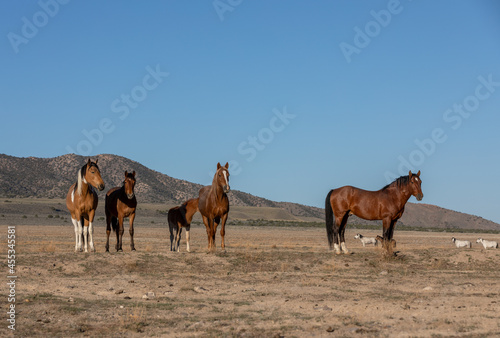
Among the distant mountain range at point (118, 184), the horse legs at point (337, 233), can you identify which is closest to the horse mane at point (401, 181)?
the horse legs at point (337, 233)

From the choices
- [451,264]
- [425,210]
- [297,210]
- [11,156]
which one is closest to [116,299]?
[451,264]

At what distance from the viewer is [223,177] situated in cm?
1817

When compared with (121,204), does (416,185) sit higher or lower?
higher

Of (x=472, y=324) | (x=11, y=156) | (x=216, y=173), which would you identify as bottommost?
(x=472, y=324)

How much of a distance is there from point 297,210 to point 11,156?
75786mm

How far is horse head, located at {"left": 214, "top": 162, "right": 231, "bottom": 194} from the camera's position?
1805 cm

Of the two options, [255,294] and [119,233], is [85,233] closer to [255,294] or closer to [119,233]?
[119,233]

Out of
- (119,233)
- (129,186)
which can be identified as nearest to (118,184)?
A: (119,233)

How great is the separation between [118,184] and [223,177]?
107m

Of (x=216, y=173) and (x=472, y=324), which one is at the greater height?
(x=216, y=173)

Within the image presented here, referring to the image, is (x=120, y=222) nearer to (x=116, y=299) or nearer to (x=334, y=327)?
(x=116, y=299)

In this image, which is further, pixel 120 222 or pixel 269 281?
pixel 120 222

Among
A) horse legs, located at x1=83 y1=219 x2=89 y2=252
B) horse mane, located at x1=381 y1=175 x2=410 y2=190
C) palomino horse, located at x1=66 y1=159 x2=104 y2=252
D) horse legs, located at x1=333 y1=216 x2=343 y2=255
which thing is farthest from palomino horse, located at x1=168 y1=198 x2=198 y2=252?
horse mane, located at x1=381 y1=175 x2=410 y2=190

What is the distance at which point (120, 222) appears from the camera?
1892 cm
